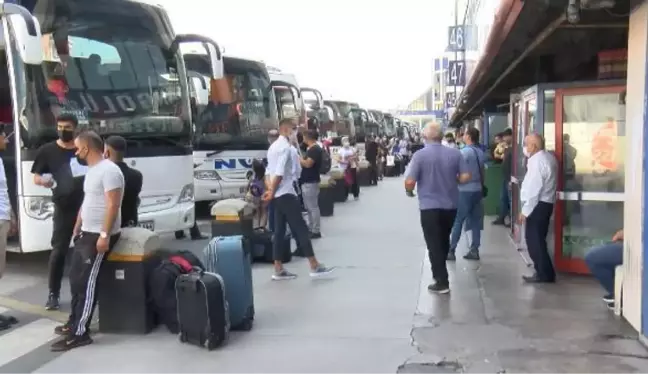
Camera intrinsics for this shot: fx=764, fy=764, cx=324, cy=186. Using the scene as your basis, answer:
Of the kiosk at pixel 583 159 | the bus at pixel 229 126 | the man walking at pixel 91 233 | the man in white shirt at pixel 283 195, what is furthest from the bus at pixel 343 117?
the man walking at pixel 91 233

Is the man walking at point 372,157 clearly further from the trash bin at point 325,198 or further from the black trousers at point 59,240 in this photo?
the black trousers at point 59,240

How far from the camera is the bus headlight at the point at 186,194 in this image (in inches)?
407

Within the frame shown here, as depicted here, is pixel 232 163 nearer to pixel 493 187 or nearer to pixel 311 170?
pixel 311 170

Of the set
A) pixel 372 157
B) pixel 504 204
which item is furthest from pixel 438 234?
pixel 372 157

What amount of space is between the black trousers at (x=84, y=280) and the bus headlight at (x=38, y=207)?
240cm

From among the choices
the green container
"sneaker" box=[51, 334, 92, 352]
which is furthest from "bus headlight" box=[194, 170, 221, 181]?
"sneaker" box=[51, 334, 92, 352]

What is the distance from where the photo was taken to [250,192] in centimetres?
1179

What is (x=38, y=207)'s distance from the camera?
8.50 metres

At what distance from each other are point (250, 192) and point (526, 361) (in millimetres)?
6753

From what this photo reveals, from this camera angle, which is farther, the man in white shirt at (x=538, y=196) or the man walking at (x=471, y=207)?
the man walking at (x=471, y=207)

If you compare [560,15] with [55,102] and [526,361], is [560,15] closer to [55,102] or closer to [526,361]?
[526,361]

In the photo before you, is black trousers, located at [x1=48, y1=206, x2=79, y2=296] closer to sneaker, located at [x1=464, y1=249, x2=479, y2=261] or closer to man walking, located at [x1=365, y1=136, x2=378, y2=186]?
sneaker, located at [x1=464, y1=249, x2=479, y2=261]

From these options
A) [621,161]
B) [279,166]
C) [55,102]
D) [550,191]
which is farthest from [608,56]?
[55,102]

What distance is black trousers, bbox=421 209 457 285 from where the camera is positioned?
26.3ft
